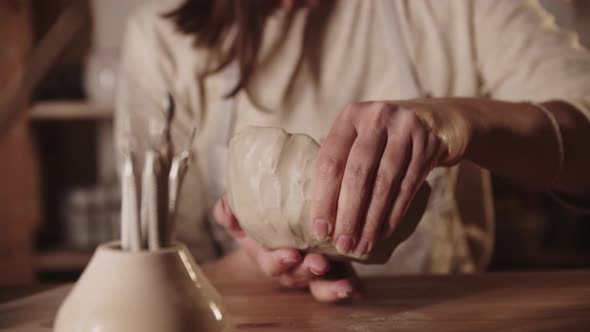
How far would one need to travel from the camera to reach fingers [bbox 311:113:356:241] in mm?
484

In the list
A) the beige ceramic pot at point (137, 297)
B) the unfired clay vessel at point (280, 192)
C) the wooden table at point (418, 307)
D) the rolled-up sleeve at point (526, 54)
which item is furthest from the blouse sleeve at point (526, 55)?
the beige ceramic pot at point (137, 297)

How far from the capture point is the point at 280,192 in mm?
549

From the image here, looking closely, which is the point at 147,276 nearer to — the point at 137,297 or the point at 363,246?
the point at 137,297

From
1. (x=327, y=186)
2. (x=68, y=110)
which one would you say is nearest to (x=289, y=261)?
(x=327, y=186)

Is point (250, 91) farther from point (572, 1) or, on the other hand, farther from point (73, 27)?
point (572, 1)

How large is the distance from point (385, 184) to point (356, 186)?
3 centimetres

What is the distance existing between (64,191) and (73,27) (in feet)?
3.56

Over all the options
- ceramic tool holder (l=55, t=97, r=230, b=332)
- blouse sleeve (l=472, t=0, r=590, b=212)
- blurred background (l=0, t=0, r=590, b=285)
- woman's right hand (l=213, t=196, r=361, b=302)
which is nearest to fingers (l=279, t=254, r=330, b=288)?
woman's right hand (l=213, t=196, r=361, b=302)

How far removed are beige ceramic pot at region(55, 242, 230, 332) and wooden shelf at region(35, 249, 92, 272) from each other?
1441 millimetres

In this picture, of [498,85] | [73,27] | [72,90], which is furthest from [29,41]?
[498,85]

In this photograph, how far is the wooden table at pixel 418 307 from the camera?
0.50 metres

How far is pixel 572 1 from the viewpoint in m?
1.02

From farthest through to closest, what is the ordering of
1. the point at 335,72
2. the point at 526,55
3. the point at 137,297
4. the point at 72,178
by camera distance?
the point at 72,178
the point at 335,72
the point at 526,55
the point at 137,297

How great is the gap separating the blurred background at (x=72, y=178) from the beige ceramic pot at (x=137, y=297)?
54.4 inches
